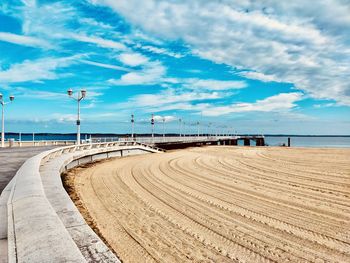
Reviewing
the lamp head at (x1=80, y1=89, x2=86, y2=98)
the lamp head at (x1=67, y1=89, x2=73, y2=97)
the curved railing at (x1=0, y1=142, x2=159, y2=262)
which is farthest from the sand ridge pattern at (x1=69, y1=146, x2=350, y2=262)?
the lamp head at (x1=67, y1=89, x2=73, y2=97)

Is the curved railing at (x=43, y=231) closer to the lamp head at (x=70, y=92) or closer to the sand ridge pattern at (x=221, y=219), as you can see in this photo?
the sand ridge pattern at (x=221, y=219)

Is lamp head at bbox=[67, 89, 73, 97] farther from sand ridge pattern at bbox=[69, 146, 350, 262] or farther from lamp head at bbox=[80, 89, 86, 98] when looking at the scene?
sand ridge pattern at bbox=[69, 146, 350, 262]

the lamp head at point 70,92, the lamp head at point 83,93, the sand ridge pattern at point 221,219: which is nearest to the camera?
the sand ridge pattern at point 221,219

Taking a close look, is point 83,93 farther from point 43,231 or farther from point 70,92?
point 43,231

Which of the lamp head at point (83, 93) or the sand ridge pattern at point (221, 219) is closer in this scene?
the sand ridge pattern at point (221, 219)

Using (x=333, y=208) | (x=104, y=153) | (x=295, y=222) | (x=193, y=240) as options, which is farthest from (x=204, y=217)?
(x=104, y=153)

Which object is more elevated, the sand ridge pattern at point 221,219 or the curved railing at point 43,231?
the curved railing at point 43,231

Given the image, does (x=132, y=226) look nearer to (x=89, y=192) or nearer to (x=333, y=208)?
(x=89, y=192)

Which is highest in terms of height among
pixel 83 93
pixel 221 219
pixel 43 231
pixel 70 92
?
pixel 70 92

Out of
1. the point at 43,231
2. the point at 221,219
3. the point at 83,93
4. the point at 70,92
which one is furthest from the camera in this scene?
the point at 70,92

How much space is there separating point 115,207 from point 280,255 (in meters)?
4.90

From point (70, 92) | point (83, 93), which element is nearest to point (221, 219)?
point (83, 93)

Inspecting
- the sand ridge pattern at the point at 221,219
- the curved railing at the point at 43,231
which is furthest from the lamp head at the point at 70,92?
the curved railing at the point at 43,231

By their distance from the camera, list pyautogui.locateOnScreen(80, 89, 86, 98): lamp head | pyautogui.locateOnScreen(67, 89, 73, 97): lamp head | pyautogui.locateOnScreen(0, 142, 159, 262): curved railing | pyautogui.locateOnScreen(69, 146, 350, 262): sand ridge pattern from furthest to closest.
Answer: pyautogui.locateOnScreen(67, 89, 73, 97): lamp head, pyautogui.locateOnScreen(80, 89, 86, 98): lamp head, pyautogui.locateOnScreen(69, 146, 350, 262): sand ridge pattern, pyautogui.locateOnScreen(0, 142, 159, 262): curved railing
